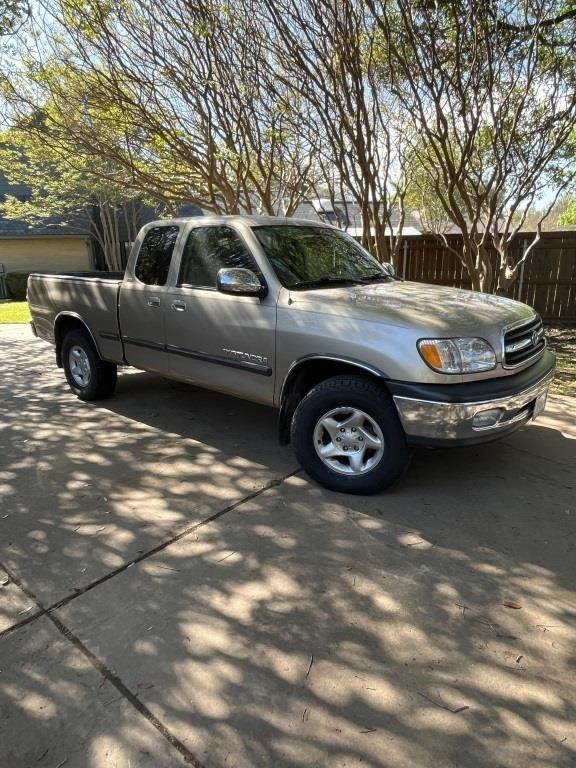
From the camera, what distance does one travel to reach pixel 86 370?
6027 millimetres

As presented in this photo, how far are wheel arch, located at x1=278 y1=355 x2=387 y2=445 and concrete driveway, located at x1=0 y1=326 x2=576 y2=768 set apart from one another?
0.48m

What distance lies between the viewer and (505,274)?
30.2 ft

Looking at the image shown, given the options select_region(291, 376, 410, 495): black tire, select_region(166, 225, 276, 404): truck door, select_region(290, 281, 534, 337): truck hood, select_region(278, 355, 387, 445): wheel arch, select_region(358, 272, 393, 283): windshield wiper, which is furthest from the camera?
select_region(358, 272, 393, 283): windshield wiper

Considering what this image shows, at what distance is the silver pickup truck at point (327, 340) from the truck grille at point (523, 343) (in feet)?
0.05

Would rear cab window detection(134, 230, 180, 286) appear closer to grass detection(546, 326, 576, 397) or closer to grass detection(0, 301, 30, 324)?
grass detection(546, 326, 576, 397)

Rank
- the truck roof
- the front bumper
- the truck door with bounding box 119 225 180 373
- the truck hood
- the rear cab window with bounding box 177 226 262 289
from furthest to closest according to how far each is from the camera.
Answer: the truck door with bounding box 119 225 180 373 < the truck roof < the rear cab window with bounding box 177 226 262 289 < the truck hood < the front bumper

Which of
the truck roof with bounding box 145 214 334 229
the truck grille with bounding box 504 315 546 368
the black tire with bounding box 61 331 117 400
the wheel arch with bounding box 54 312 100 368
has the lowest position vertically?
the black tire with bounding box 61 331 117 400

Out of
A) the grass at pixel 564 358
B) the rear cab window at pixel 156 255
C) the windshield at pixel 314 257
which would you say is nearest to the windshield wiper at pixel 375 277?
the windshield at pixel 314 257

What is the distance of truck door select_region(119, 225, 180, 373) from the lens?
16.1 feet

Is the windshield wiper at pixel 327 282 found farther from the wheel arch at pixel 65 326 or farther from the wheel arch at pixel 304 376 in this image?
the wheel arch at pixel 65 326

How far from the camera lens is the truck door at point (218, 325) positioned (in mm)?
4109

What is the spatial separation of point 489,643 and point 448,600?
0.31 metres

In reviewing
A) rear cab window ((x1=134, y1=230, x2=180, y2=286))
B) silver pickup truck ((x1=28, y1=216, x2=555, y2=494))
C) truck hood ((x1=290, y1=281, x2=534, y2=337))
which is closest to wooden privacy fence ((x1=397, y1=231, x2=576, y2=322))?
silver pickup truck ((x1=28, y1=216, x2=555, y2=494))

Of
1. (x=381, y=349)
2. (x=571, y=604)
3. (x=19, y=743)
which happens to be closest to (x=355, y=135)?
(x=381, y=349)
